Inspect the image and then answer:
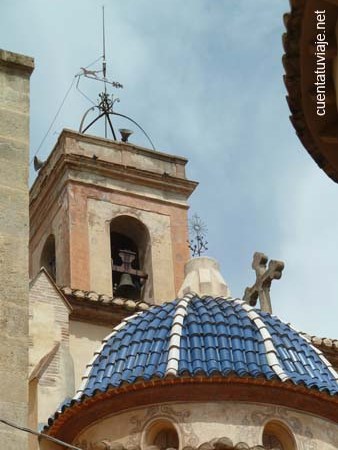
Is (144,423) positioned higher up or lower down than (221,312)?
lower down

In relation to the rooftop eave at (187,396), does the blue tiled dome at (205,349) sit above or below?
above

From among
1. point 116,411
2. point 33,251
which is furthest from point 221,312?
point 33,251

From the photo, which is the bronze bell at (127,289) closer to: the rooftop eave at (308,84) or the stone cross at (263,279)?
the stone cross at (263,279)

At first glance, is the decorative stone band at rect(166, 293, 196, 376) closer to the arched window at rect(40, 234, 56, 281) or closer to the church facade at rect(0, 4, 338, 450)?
the church facade at rect(0, 4, 338, 450)

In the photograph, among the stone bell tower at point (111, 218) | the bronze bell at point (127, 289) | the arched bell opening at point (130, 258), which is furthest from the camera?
the stone bell tower at point (111, 218)

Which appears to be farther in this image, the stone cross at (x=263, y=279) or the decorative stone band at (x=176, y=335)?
the stone cross at (x=263, y=279)

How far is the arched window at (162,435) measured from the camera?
13.8 metres

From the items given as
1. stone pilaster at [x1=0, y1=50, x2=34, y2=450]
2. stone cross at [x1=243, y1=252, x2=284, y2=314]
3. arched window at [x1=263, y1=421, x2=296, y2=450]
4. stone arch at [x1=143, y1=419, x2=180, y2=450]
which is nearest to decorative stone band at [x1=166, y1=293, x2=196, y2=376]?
stone arch at [x1=143, y1=419, x2=180, y2=450]

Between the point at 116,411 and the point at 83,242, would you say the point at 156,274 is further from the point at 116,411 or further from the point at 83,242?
the point at 116,411

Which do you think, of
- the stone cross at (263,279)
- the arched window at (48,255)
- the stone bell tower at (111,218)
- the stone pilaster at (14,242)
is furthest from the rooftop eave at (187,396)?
the arched window at (48,255)

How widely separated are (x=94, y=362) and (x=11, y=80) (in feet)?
22.6

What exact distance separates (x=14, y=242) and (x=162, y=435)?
6.06m

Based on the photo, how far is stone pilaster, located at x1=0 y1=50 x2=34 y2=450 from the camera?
7836 mm

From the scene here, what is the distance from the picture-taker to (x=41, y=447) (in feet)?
48.9
